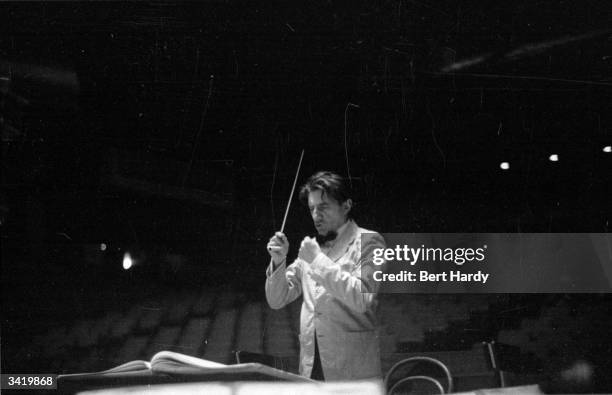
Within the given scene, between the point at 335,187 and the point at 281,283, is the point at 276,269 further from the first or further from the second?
the point at 335,187

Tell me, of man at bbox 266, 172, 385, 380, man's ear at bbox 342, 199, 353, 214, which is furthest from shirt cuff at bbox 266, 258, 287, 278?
man's ear at bbox 342, 199, 353, 214

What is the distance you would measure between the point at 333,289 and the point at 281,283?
8.5 inches

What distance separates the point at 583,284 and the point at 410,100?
1037 mm

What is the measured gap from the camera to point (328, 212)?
2.75 metres

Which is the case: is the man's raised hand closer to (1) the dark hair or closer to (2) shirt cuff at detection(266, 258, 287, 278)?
(2) shirt cuff at detection(266, 258, 287, 278)

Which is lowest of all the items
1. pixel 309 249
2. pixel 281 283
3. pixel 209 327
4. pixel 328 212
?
pixel 209 327

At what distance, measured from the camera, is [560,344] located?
2.72 m

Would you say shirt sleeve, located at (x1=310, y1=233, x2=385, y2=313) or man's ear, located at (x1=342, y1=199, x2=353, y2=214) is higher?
man's ear, located at (x1=342, y1=199, x2=353, y2=214)

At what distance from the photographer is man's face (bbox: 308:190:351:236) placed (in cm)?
274

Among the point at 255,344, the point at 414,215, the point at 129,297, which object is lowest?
the point at 255,344

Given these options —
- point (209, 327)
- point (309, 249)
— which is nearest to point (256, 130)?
point (309, 249)

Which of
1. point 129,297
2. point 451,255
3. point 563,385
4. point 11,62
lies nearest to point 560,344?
point 563,385

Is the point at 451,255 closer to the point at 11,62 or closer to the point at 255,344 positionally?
the point at 255,344

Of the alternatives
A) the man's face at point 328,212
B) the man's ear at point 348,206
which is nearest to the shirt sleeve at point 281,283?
the man's face at point 328,212
